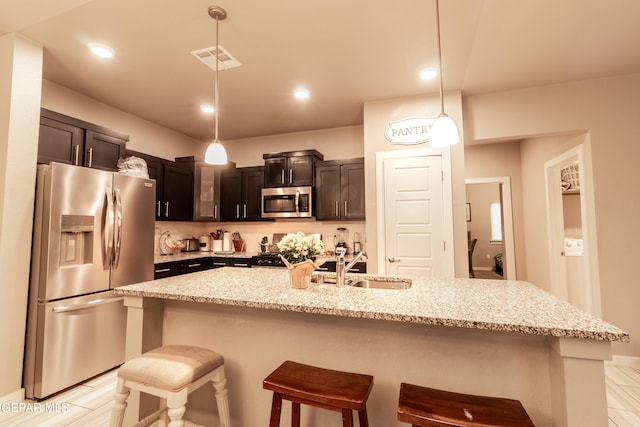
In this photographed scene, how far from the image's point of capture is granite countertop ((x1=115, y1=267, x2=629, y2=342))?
1116 millimetres

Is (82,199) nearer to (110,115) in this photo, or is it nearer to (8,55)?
(8,55)

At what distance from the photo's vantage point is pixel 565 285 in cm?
381

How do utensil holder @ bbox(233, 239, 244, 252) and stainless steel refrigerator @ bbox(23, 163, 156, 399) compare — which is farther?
utensil holder @ bbox(233, 239, 244, 252)

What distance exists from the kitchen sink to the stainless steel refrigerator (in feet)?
7.59

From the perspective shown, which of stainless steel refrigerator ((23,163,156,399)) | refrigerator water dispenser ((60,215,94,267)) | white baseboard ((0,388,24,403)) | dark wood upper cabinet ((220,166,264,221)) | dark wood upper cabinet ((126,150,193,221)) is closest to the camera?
white baseboard ((0,388,24,403))

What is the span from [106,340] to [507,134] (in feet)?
15.2

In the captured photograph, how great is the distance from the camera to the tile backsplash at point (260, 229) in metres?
4.43

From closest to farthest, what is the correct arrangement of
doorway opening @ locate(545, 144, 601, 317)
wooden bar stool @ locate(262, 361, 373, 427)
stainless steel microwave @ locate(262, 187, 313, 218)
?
wooden bar stool @ locate(262, 361, 373, 427)
doorway opening @ locate(545, 144, 601, 317)
stainless steel microwave @ locate(262, 187, 313, 218)

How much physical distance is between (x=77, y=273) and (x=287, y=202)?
2537 mm

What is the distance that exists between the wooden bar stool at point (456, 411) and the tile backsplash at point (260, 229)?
2.95 meters


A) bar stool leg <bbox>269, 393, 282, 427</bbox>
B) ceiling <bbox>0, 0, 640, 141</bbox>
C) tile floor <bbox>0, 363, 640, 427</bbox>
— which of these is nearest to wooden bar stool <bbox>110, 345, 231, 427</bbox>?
bar stool leg <bbox>269, 393, 282, 427</bbox>

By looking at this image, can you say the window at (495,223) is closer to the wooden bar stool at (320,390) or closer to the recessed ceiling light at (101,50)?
the wooden bar stool at (320,390)

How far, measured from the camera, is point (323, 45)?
2.51 metres

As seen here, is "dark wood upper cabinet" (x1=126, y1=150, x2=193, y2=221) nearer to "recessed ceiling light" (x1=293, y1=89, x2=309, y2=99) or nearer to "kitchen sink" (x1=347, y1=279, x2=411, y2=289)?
"recessed ceiling light" (x1=293, y1=89, x2=309, y2=99)
